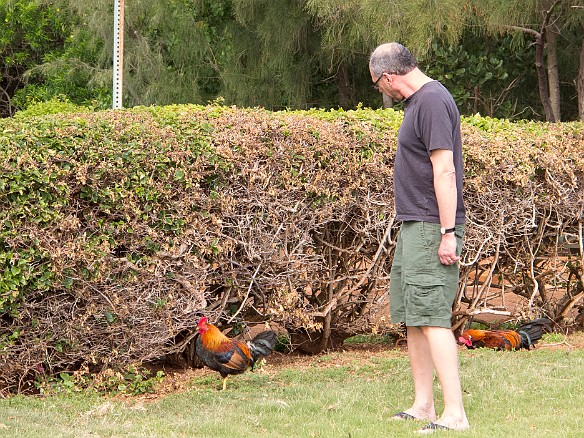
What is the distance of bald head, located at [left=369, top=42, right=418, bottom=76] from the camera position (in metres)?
4.77

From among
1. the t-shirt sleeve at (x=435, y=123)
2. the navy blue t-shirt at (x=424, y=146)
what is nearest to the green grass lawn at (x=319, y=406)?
the navy blue t-shirt at (x=424, y=146)

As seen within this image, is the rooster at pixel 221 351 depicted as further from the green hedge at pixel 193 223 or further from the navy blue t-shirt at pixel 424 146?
the navy blue t-shirt at pixel 424 146

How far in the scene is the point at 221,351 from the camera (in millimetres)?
5898

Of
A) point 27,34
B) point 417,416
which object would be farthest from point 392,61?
point 27,34

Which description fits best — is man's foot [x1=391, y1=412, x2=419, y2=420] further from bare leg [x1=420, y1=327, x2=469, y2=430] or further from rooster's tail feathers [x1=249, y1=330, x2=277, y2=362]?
rooster's tail feathers [x1=249, y1=330, x2=277, y2=362]

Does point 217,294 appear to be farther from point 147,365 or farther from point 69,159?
point 69,159

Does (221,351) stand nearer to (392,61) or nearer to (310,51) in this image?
(392,61)

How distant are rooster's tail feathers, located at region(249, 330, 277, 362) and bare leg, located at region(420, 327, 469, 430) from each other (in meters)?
1.84

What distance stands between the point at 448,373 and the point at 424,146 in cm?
122

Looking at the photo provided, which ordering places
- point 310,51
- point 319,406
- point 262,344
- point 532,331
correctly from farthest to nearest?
point 310,51 → point 532,331 → point 262,344 → point 319,406

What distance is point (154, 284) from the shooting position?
590cm

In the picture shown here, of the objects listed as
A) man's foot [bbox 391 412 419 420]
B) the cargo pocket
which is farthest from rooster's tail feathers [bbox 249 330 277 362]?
the cargo pocket

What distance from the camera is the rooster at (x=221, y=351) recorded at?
592cm

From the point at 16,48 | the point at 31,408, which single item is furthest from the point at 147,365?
the point at 16,48
